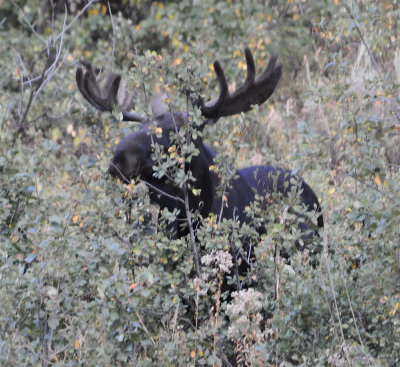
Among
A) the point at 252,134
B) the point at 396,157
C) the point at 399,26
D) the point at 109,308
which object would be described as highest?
the point at 399,26

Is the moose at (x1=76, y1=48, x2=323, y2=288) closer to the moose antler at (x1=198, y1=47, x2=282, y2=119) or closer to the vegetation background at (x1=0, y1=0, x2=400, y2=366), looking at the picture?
the moose antler at (x1=198, y1=47, x2=282, y2=119)

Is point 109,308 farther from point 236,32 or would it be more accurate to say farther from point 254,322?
point 236,32

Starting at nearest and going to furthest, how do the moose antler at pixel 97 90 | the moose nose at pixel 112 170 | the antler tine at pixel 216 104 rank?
1. the moose nose at pixel 112 170
2. the antler tine at pixel 216 104
3. the moose antler at pixel 97 90

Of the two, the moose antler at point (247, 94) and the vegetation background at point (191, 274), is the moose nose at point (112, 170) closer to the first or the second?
the vegetation background at point (191, 274)

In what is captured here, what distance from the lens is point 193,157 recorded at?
210 inches

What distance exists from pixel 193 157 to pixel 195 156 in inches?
1.1

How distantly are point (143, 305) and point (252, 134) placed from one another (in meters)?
5.67

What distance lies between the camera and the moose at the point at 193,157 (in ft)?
16.6

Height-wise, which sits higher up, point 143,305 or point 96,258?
point 96,258

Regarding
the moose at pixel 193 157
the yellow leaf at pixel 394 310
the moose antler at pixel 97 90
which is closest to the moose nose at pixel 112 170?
the moose at pixel 193 157

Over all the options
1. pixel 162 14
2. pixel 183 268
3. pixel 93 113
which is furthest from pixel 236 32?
pixel 183 268

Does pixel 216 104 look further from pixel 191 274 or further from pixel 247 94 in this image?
pixel 191 274

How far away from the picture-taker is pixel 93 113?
603 centimetres

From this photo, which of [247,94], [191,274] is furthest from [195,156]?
[191,274]
